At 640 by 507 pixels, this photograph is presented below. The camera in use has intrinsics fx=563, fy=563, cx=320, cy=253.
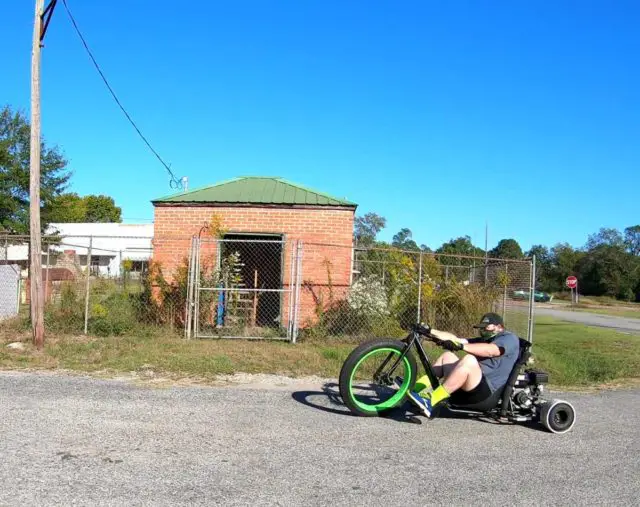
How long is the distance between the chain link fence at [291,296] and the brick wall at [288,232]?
0.03 meters

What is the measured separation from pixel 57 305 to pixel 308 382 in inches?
255

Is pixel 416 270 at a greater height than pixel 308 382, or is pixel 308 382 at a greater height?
pixel 416 270

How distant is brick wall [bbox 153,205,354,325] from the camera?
1213 centimetres

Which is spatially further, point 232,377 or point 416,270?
point 416,270

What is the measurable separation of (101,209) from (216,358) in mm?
77122

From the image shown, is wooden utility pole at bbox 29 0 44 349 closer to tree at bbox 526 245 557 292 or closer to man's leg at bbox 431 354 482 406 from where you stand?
man's leg at bbox 431 354 482 406

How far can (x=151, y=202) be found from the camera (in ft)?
41.1

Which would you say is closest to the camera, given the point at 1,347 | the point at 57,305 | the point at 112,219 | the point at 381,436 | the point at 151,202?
the point at 381,436

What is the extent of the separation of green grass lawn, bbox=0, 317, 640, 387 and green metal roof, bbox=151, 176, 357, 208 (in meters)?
3.24

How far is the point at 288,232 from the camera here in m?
12.4

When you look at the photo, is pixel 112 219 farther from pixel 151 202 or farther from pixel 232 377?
pixel 232 377

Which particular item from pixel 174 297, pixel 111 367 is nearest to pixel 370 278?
pixel 174 297

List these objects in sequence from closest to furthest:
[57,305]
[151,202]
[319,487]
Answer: [319,487], [57,305], [151,202]

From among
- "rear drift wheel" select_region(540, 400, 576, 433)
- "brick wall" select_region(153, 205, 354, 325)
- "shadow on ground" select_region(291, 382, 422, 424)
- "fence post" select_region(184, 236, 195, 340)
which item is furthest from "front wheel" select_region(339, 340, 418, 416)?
"brick wall" select_region(153, 205, 354, 325)
